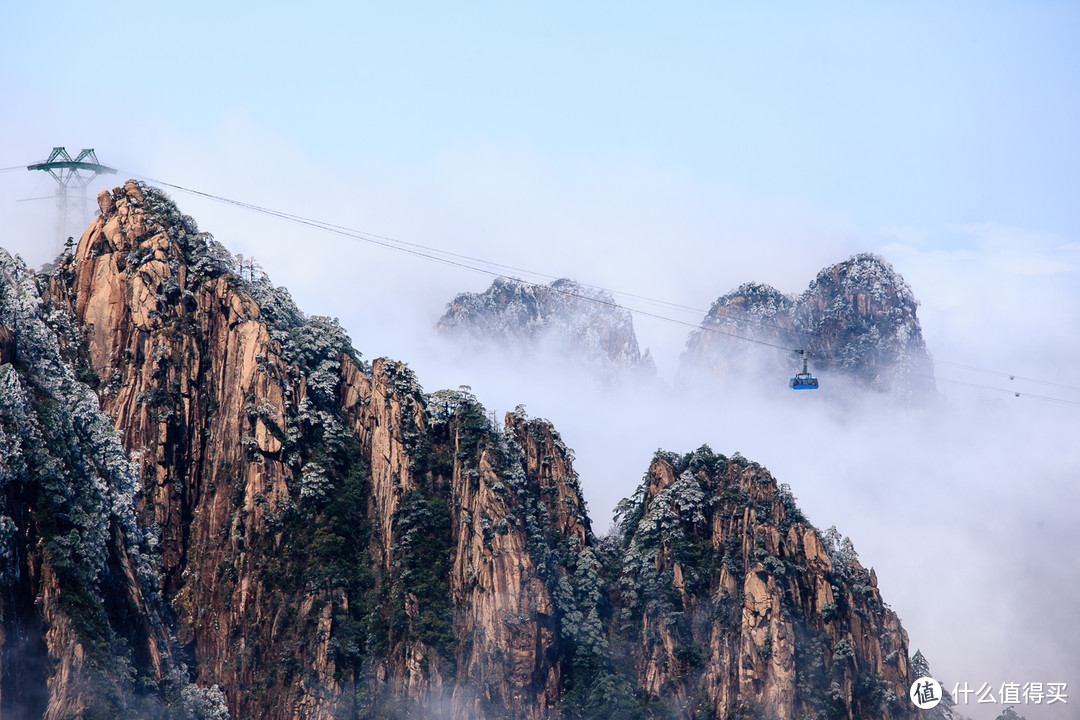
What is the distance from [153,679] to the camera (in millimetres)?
101125

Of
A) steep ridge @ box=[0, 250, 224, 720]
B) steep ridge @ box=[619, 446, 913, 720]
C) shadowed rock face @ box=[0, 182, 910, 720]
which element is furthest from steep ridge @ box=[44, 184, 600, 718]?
steep ridge @ box=[619, 446, 913, 720]

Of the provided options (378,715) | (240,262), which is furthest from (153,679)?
(240,262)

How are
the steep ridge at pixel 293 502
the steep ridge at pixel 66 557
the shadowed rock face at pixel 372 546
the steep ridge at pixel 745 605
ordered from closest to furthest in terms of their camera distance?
1. the steep ridge at pixel 66 557
2. the shadowed rock face at pixel 372 546
3. the steep ridge at pixel 293 502
4. the steep ridge at pixel 745 605

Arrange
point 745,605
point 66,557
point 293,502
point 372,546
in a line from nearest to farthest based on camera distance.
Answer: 1. point 66,557
2. point 293,502
3. point 372,546
4. point 745,605

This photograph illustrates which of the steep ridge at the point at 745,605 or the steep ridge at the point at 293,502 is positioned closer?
the steep ridge at the point at 293,502

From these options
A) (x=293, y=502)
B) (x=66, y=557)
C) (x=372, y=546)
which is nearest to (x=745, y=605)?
(x=372, y=546)

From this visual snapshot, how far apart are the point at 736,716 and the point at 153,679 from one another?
53.9 m

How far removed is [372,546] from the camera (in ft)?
397

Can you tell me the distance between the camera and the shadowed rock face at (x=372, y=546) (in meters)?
112

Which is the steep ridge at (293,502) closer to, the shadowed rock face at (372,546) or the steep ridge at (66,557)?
the shadowed rock face at (372,546)

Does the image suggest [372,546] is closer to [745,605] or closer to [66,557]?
[66,557]

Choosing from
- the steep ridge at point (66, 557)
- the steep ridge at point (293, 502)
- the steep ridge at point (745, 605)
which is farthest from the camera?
the steep ridge at point (745, 605)

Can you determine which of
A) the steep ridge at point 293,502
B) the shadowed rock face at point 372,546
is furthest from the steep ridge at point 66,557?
the steep ridge at point 293,502

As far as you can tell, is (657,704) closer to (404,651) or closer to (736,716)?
(736,716)
